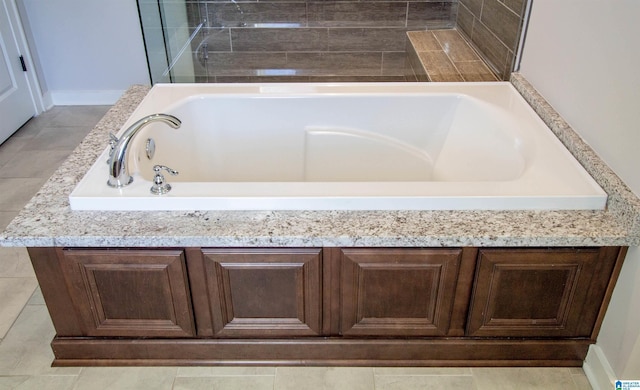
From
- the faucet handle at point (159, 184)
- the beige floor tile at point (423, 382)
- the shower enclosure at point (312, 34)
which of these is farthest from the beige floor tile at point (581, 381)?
the shower enclosure at point (312, 34)

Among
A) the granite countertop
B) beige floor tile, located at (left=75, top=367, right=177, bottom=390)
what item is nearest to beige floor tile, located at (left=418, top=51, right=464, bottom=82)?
the granite countertop

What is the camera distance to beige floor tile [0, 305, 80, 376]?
1691mm

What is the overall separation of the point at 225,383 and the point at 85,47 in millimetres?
2647

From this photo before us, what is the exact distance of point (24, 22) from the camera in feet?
11.0

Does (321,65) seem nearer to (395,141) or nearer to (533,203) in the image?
(395,141)

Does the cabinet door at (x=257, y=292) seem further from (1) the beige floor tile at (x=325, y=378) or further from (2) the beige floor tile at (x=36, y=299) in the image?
(2) the beige floor tile at (x=36, y=299)

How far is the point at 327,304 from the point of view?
1.61m

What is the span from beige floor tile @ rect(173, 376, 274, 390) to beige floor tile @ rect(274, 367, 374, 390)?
42 millimetres

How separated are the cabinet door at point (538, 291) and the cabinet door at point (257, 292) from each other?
0.47 metres

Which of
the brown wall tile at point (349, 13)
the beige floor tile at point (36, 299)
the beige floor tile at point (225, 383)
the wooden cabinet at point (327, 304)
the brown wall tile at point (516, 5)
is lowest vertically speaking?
the beige floor tile at point (36, 299)

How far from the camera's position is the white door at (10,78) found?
10.4ft

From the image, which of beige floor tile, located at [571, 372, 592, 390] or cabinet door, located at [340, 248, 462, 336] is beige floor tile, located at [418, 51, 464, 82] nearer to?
cabinet door, located at [340, 248, 462, 336]

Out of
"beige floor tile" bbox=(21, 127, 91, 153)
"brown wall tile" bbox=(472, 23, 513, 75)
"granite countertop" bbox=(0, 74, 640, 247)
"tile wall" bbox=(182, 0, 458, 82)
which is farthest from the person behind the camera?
"beige floor tile" bbox=(21, 127, 91, 153)

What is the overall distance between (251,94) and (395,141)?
0.61 m
